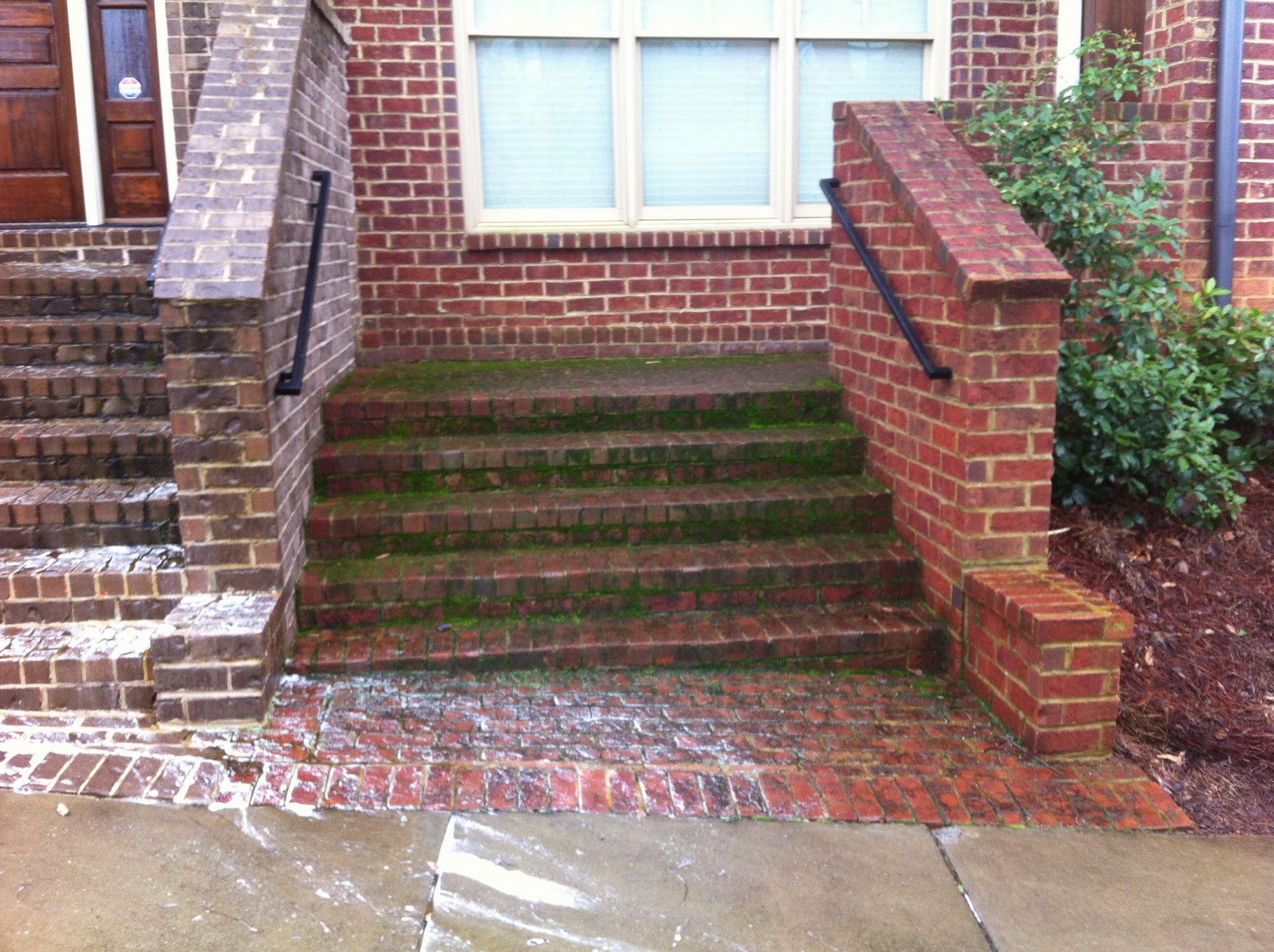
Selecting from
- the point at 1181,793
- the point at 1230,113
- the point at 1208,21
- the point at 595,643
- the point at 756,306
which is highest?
the point at 1208,21

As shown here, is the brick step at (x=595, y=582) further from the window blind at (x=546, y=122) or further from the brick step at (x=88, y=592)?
the window blind at (x=546, y=122)

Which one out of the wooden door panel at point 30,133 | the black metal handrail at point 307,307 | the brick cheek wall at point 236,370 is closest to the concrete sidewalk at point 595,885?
the brick cheek wall at point 236,370

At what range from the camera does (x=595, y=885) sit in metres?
2.79

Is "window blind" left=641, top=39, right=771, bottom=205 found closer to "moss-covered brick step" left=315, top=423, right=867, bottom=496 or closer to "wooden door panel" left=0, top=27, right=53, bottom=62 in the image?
"moss-covered brick step" left=315, top=423, right=867, bottom=496

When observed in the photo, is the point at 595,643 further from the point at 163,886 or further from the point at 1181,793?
the point at 1181,793

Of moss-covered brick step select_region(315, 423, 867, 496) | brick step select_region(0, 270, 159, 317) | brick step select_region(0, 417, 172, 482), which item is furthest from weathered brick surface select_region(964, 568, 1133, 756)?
brick step select_region(0, 270, 159, 317)

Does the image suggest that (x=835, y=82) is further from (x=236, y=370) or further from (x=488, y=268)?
(x=236, y=370)

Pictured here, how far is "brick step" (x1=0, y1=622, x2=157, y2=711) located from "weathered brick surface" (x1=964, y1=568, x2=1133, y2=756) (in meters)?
2.66

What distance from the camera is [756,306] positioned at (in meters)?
6.36

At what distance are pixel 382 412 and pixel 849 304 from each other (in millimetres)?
2059

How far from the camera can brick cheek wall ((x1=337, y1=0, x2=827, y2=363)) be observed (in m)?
5.92

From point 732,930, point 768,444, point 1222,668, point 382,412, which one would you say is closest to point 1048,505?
point 1222,668

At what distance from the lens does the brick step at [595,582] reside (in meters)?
4.09

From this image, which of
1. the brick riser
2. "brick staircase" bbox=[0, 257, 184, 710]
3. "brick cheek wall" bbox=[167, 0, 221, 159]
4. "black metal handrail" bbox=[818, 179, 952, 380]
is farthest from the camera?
"brick cheek wall" bbox=[167, 0, 221, 159]
